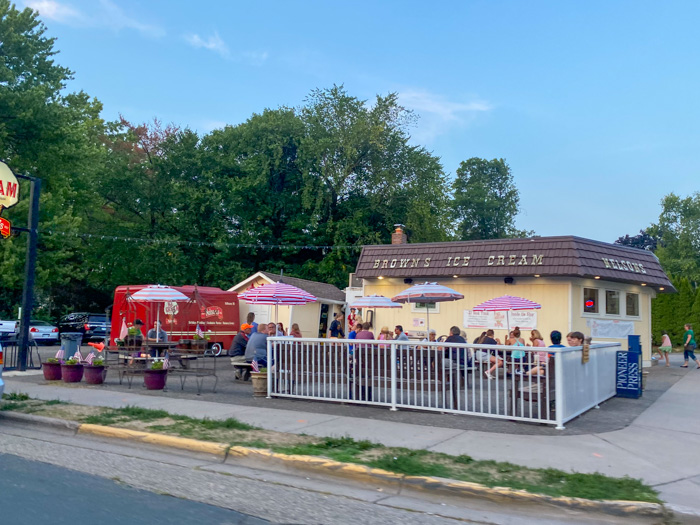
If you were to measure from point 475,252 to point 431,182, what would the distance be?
2177cm

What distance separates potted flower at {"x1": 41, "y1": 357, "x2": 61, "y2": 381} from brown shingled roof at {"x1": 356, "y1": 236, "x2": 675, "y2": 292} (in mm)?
10849

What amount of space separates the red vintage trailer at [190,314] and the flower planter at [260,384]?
10864 millimetres

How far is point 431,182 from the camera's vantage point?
4141cm

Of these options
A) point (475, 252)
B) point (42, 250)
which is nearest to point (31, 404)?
point (475, 252)

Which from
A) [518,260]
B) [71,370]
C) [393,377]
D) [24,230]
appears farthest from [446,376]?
[24,230]

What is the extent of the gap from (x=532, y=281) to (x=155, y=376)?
39.3 ft

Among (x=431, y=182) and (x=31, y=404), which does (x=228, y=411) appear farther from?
(x=431, y=182)

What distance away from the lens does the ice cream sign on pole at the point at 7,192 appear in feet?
49.7

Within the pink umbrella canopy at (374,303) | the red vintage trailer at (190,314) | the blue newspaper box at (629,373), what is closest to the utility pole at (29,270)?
the red vintage trailer at (190,314)

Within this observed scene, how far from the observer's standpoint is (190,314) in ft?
80.4

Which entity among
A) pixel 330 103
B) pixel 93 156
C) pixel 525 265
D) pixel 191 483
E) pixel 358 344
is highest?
pixel 330 103

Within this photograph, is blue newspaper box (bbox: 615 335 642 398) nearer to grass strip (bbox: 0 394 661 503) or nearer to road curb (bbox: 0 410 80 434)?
grass strip (bbox: 0 394 661 503)

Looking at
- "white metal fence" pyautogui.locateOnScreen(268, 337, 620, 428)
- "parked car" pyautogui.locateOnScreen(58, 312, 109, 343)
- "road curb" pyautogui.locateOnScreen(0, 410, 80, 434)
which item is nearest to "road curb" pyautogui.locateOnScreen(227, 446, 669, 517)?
"road curb" pyautogui.locateOnScreen(0, 410, 80, 434)

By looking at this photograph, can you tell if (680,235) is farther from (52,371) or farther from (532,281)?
(52,371)
